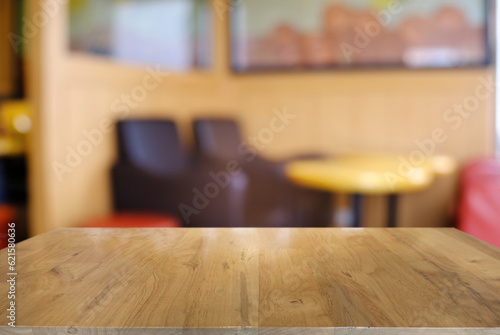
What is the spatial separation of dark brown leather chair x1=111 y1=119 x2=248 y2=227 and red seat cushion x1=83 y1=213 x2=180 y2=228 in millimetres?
105

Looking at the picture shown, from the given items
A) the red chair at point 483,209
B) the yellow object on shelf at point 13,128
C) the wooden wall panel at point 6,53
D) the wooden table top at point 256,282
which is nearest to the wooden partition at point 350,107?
the red chair at point 483,209

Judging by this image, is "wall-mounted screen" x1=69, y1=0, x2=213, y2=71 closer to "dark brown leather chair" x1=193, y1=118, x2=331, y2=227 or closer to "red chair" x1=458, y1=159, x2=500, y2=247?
"dark brown leather chair" x1=193, y1=118, x2=331, y2=227

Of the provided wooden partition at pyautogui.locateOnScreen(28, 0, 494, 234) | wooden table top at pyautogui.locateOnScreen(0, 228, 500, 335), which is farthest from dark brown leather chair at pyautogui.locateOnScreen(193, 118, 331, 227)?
wooden table top at pyautogui.locateOnScreen(0, 228, 500, 335)

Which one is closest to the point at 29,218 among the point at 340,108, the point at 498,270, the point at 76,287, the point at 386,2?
the point at 76,287

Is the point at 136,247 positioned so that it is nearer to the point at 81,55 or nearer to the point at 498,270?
the point at 498,270

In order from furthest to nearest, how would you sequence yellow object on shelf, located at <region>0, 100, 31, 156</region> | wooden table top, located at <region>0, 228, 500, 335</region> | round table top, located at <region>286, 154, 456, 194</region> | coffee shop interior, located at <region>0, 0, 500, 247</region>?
yellow object on shelf, located at <region>0, 100, 31, 156</region> → coffee shop interior, located at <region>0, 0, 500, 247</region> → round table top, located at <region>286, 154, 456, 194</region> → wooden table top, located at <region>0, 228, 500, 335</region>

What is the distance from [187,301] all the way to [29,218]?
207 cm

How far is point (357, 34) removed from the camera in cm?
406

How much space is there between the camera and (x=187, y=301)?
0.77m

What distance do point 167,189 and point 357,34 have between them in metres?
2.23

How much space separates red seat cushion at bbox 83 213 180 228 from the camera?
2451 millimetres

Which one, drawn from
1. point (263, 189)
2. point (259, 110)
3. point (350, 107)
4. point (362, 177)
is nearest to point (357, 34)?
point (350, 107)

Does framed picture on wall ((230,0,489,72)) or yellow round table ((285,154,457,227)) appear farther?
framed picture on wall ((230,0,489,72))

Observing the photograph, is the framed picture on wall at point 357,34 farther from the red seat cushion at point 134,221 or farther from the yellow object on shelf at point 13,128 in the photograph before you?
the red seat cushion at point 134,221
